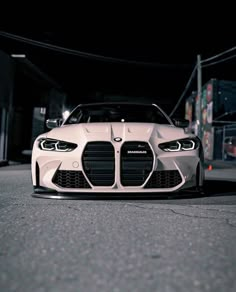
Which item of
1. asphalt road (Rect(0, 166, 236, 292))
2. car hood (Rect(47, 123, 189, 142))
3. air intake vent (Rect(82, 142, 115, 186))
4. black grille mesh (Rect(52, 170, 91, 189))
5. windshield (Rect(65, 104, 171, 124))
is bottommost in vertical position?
asphalt road (Rect(0, 166, 236, 292))

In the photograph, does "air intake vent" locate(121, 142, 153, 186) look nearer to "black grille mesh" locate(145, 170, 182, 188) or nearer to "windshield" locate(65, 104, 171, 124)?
"black grille mesh" locate(145, 170, 182, 188)

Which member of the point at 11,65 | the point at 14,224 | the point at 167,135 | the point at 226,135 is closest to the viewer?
the point at 14,224

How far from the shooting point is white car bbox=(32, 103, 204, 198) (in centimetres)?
480

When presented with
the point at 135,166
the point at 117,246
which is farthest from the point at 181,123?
the point at 117,246

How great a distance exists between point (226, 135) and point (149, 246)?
69.1 feet

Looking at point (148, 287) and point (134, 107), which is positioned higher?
point (134, 107)

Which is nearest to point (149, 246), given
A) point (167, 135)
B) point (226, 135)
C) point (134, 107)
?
point (167, 135)

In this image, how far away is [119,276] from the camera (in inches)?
86.0

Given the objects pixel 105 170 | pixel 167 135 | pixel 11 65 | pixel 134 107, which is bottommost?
pixel 105 170

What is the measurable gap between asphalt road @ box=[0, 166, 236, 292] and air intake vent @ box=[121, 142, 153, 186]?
0.81 feet

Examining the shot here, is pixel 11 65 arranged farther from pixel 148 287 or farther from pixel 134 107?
pixel 148 287

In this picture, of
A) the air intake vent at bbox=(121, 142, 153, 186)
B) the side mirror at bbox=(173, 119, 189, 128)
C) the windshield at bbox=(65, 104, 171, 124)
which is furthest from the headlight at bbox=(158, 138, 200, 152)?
the windshield at bbox=(65, 104, 171, 124)

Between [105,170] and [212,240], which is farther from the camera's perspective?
[105,170]

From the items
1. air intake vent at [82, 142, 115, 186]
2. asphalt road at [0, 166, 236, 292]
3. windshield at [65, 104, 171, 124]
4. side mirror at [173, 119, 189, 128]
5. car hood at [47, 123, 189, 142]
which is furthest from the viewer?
windshield at [65, 104, 171, 124]
